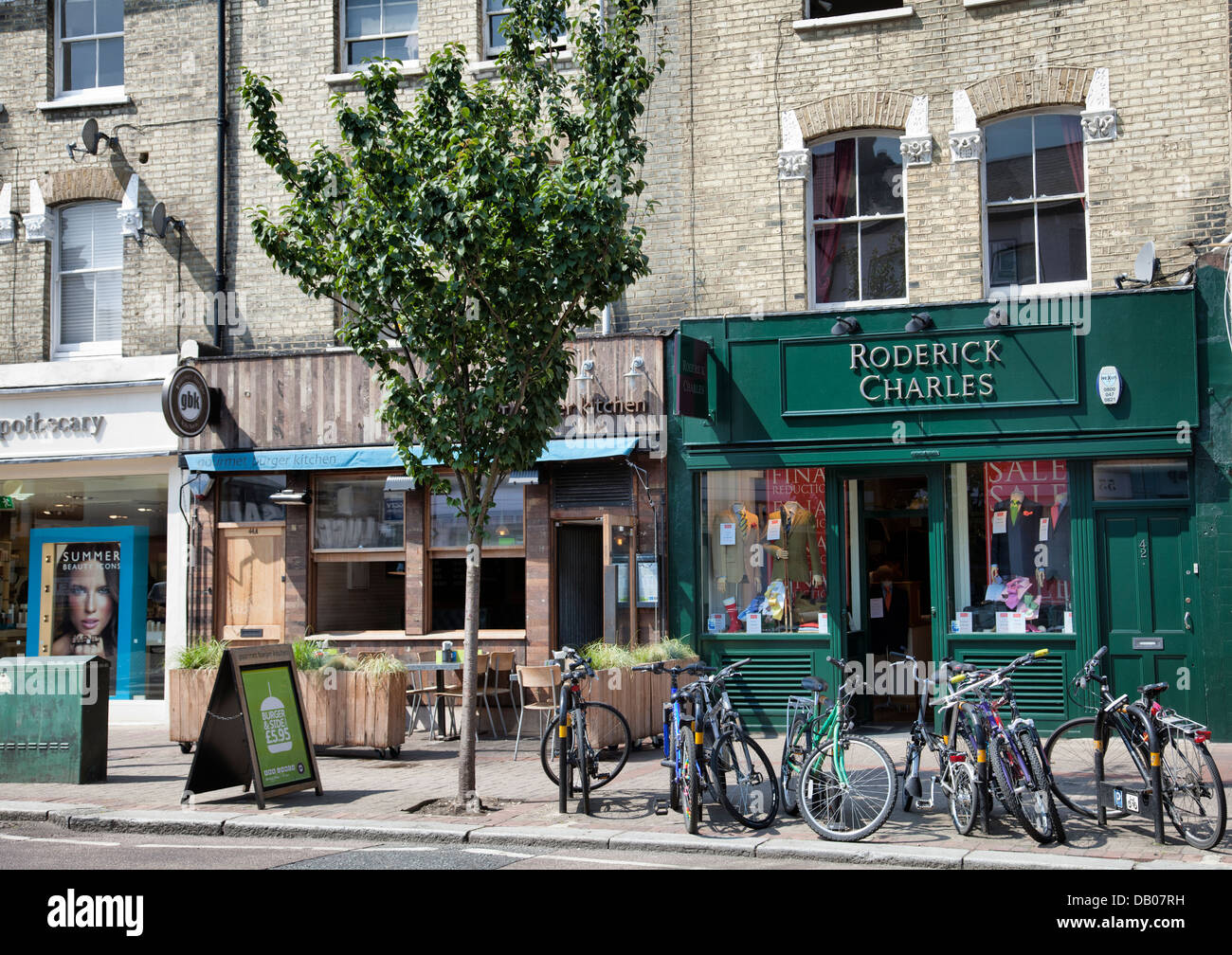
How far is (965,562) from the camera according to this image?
535 inches

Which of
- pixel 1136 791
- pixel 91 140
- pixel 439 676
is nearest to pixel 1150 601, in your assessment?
pixel 1136 791

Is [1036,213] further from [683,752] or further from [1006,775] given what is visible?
[683,752]

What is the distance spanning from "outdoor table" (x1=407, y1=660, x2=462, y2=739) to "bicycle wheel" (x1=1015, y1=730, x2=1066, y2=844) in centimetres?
721

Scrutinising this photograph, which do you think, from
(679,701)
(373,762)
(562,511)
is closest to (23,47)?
(562,511)

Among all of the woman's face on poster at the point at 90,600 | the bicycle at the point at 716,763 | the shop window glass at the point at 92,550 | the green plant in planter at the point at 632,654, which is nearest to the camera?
the bicycle at the point at 716,763

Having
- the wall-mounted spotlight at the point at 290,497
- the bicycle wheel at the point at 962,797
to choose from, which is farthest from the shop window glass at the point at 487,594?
the bicycle wheel at the point at 962,797

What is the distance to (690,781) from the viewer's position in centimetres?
865

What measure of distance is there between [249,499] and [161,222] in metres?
3.90

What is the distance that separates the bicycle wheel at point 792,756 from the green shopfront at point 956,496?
461cm

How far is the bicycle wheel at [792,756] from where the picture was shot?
8945 millimetres

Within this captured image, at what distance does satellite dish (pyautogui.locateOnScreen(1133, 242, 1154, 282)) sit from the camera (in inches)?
501

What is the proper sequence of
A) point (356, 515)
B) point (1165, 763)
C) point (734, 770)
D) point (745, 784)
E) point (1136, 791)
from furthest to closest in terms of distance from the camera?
point (356, 515) → point (734, 770) → point (745, 784) → point (1136, 791) → point (1165, 763)

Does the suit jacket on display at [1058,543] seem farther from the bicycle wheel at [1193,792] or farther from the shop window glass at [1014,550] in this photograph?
the bicycle wheel at [1193,792]

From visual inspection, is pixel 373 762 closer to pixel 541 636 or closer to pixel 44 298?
pixel 541 636
